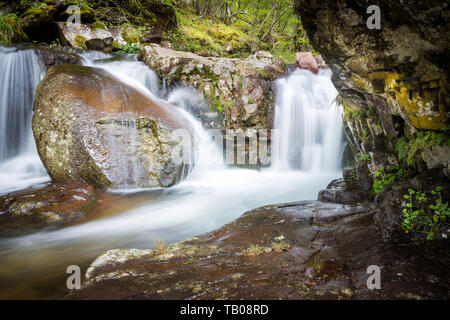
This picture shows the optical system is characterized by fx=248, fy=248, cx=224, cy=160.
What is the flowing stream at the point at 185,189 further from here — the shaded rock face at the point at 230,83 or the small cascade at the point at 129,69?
the shaded rock face at the point at 230,83

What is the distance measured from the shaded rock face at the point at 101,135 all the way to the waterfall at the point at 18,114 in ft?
4.15

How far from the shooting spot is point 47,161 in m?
6.26

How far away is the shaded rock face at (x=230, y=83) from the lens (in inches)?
352

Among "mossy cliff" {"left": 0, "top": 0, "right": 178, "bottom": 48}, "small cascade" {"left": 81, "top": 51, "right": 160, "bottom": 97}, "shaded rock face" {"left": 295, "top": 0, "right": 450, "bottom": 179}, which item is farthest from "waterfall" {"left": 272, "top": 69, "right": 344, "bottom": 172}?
"mossy cliff" {"left": 0, "top": 0, "right": 178, "bottom": 48}

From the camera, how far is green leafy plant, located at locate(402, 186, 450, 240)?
8.27 ft

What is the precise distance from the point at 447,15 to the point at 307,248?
2491 mm

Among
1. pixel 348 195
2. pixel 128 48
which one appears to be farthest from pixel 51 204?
pixel 128 48

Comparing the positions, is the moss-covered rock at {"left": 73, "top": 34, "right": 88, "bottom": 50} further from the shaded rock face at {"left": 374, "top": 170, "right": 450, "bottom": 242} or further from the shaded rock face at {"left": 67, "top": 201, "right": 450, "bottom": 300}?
the shaded rock face at {"left": 374, "top": 170, "right": 450, "bottom": 242}

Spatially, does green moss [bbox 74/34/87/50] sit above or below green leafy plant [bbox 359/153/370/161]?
above

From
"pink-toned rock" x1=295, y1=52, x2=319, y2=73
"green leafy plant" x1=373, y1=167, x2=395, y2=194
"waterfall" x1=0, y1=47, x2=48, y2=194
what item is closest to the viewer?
"green leafy plant" x1=373, y1=167, x2=395, y2=194

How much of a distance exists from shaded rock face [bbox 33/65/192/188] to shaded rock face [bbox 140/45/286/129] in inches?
101

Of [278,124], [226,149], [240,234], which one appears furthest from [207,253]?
[278,124]

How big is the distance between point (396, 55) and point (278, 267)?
258cm
